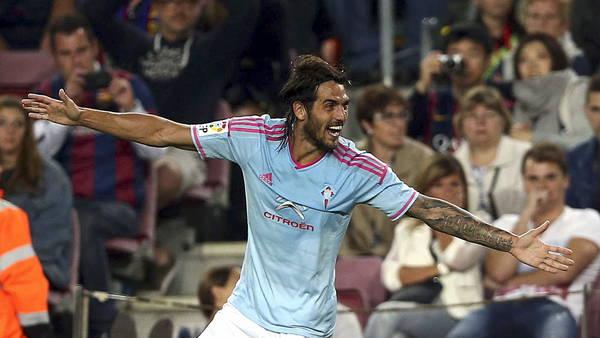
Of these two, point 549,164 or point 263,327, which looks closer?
point 263,327

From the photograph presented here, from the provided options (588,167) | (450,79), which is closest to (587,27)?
(450,79)

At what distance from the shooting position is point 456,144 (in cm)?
968

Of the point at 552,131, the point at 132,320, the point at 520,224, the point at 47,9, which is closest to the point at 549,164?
the point at 520,224

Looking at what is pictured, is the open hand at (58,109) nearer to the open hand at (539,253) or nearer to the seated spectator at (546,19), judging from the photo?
the open hand at (539,253)

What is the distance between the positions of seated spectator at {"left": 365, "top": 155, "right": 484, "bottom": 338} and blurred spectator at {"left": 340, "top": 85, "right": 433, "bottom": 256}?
43 cm

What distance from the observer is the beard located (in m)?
6.16

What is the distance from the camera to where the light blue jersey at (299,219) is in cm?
620

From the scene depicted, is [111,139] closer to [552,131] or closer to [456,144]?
[456,144]

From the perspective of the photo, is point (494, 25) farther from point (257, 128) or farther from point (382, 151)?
point (257, 128)

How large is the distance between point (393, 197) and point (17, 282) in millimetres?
2108

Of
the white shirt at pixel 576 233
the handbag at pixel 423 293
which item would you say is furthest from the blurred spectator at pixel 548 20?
the handbag at pixel 423 293

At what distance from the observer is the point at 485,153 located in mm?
9242

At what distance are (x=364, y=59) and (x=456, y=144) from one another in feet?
5.23

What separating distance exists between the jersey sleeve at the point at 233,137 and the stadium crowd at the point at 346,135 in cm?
150
